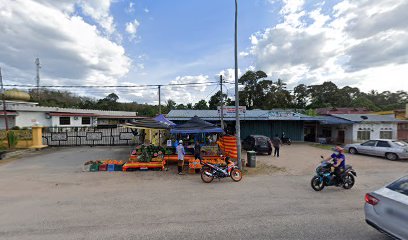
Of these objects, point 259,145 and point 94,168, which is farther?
point 259,145

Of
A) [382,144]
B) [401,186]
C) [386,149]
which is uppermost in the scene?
[401,186]

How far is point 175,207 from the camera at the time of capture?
5.97 m

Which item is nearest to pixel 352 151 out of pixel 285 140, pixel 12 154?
pixel 285 140

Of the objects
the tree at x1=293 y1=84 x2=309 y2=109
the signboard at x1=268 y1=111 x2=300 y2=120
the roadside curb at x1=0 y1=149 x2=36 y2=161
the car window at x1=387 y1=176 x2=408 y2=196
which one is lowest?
the roadside curb at x1=0 y1=149 x2=36 y2=161

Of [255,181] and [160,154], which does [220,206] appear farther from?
[160,154]

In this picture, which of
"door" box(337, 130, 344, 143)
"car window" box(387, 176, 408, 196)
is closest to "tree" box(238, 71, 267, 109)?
"door" box(337, 130, 344, 143)

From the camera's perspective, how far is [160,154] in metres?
11.6

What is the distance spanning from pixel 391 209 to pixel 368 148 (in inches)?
569

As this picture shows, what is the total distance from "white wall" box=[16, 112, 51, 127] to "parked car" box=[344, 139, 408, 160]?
39.1m

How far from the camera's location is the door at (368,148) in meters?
15.0

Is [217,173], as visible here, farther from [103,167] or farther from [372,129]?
[372,129]

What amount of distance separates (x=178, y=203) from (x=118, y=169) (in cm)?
573

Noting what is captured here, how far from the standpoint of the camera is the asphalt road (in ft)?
15.0

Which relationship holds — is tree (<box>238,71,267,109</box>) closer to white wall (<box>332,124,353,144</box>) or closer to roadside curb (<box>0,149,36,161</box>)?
white wall (<box>332,124,353,144</box>)
